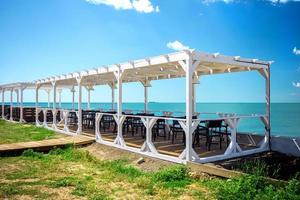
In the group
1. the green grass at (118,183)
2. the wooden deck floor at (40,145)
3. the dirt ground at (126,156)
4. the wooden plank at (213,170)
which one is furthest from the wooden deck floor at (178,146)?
the green grass at (118,183)

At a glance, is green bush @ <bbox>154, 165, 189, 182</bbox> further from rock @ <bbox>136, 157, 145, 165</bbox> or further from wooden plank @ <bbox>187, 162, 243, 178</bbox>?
rock @ <bbox>136, 157, 145, 165</bbox>

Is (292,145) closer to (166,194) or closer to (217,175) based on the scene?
(217,175)

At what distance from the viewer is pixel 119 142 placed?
32.2ft

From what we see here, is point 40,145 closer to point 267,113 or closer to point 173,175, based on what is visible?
point 173,175

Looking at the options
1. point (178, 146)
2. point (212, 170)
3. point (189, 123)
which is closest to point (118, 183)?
point (212, 170)

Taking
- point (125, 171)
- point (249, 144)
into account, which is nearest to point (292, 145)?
point (249, 144)

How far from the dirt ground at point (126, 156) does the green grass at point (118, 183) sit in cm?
43

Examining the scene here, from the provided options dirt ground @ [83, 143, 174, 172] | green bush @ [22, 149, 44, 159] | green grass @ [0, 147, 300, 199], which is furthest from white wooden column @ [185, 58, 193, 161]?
green bush @ [22, 149, 44, 159]

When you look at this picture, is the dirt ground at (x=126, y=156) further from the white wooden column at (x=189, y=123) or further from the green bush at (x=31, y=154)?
the green bush at (x=31, y=154)

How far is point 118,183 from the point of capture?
6.05 metres

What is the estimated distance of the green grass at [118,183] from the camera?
190 inches

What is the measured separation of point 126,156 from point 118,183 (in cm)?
266

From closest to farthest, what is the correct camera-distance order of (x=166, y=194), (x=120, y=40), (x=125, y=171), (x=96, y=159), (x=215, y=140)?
(x=166, y=194)
(x=125, y=171)
(x=96, y=159)
(x=215, y=140)
(x=120, y=40)

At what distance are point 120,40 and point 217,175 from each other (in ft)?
91.5
